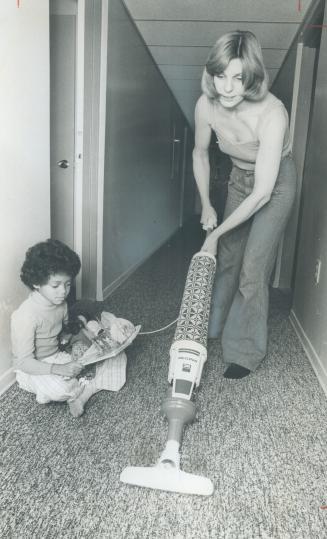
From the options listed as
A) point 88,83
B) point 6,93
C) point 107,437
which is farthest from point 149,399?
point 88,83

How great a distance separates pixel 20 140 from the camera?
5.27 feet

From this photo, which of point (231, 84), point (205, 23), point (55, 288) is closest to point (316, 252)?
point (231, 84)

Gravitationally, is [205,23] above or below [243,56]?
above

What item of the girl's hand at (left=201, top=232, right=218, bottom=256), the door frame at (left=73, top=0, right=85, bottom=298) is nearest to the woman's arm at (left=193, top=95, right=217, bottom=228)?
the girl's hand at (left=201, top=232, right=218, bottom=256)

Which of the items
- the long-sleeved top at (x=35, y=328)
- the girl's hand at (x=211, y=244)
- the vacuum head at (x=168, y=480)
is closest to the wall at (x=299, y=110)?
the girl's hand at (x=211, y=244)

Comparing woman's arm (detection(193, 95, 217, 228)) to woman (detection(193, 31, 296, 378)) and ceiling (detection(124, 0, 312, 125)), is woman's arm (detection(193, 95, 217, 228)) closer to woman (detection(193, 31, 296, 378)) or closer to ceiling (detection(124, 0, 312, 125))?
woman (detection(193, 31, 296, 378))

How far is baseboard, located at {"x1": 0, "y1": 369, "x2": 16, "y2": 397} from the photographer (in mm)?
1603

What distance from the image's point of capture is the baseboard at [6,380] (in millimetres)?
1603

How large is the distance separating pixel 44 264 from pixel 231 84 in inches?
32.5

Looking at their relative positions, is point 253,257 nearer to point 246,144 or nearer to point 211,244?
point 211,244

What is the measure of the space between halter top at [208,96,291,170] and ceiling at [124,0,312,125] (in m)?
1.58

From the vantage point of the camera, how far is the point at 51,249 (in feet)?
5.29

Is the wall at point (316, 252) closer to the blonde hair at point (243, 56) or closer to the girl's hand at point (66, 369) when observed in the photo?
the blonde hair at point (243, 56)

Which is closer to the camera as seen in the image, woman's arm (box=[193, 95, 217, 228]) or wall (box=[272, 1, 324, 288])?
woman's arm (box=[193, 95, 217, 228])
